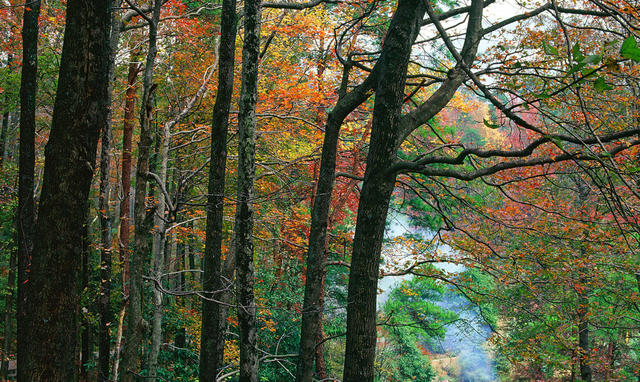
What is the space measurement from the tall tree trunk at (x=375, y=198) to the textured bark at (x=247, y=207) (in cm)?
143

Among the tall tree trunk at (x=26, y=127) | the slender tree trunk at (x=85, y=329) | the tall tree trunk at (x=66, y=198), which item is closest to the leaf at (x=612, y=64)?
the tall tree trunk at (x=66, y=198)

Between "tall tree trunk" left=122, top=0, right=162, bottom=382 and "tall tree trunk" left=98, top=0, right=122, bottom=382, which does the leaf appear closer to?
"tall tree trunk" left=122, top=0, right=162, bottom=382

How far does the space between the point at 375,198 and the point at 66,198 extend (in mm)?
2633

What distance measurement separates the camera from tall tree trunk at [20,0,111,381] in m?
3.10

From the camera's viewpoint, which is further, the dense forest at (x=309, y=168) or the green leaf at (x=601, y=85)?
the dense forest at (x=309, y=168)

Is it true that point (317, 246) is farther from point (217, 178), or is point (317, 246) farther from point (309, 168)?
point (309, 168)

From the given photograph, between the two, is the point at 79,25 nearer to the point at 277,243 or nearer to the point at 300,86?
the point at 300,86

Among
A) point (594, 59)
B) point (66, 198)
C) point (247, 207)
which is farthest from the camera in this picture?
point (247, 207)

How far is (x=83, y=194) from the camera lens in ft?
10.9

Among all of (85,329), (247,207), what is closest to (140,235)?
(247,207)

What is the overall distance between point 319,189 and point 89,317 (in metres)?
5.77

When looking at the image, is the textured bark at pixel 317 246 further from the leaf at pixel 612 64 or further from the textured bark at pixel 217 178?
the leaf at pixel 612 64

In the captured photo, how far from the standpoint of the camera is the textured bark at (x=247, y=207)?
15.8 feet

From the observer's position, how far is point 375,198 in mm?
3908
